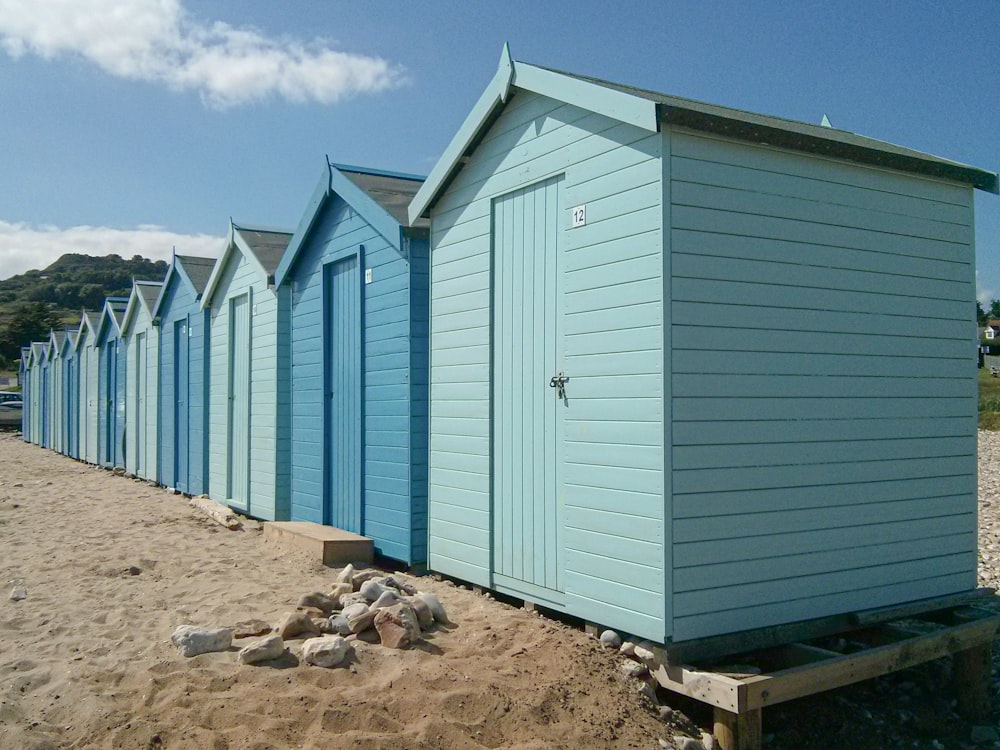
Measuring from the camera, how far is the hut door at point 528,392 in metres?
6.13

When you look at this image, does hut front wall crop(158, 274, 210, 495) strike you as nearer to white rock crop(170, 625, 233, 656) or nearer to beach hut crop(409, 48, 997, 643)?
beach hut crop(409, 48, 997, 643)

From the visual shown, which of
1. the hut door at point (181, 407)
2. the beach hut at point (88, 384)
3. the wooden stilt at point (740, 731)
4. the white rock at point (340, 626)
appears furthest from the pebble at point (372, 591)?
the beach hut at point (88, 384)

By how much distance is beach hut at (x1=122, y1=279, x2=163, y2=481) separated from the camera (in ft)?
56.2

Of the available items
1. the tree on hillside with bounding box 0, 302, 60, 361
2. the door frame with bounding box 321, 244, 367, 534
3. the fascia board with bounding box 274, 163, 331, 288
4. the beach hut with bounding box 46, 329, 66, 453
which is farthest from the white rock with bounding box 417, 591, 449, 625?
the tree on hillside with bounding box 0, 302, 60, 361

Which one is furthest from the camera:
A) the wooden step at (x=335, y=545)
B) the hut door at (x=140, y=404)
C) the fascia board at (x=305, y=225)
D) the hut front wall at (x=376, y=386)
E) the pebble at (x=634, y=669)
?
the hut door at (x=140, y=404)

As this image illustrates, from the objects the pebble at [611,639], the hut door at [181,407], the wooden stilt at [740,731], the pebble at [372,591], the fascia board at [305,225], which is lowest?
the wooden stilt at [740,731]

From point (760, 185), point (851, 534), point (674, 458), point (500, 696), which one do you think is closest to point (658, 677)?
point (500, 696)

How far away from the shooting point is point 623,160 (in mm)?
5477

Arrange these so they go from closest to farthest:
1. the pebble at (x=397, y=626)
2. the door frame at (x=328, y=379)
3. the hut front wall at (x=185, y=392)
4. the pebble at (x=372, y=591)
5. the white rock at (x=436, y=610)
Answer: the pebble at (x=397, y=626), the white rock at (x=436, y=610), the pebble at (x=372, y=591), the door frame at (x=328, y=379), the hut front wall at (x=185, y=392)

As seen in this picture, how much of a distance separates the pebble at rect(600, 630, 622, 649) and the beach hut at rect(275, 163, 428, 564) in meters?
2.62

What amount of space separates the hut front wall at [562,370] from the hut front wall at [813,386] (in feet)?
0.72

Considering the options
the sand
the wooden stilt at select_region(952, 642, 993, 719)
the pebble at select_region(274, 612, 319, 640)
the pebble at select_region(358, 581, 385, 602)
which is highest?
the pebble at select_region(358, 581, 385, 602)

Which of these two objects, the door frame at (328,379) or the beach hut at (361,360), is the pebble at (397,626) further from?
the door frame at (328,379)

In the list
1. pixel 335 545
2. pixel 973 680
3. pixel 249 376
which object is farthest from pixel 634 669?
pixel 249 376
